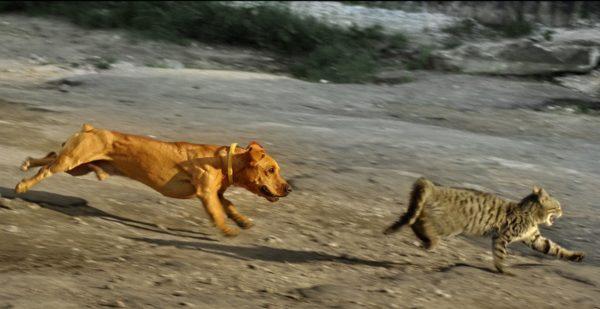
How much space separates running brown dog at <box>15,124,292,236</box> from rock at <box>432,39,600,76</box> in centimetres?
805

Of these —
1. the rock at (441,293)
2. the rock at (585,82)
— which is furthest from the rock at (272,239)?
the rock at (585,82)

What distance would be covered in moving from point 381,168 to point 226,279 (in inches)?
122

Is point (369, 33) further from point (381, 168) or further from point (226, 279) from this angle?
point (226, 279)

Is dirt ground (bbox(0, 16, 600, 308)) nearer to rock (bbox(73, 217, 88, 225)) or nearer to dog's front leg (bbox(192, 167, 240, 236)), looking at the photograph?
rock (bbox(73, 217, 88, 225))

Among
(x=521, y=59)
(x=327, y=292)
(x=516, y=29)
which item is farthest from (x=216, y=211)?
(x=516, y=29)

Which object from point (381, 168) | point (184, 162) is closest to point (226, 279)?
point (184, 162)

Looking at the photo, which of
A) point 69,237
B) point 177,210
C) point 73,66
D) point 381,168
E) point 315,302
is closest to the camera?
point 315,302

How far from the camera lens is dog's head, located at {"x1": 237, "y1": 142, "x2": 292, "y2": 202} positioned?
6.22 metres

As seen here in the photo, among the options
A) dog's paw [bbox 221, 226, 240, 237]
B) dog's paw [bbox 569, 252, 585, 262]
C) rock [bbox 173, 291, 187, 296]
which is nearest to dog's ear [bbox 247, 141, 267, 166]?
dog's paw [bbox 221, 226, 240, 237]

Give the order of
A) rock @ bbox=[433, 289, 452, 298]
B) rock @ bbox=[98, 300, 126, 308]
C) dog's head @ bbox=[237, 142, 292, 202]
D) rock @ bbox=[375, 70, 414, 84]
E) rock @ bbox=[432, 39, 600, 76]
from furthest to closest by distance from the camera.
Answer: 1. rock @ bbox=[432, 39, 600, 76]
2. rock @ bbox=[375, 70, 414, 84]
3. dog's head @ bbox=[237, 142, 292, 202]
4. rock @ bbox=[433, 289, 452, 298]
5. rock @ bbox=[98, 300, 126, 308]

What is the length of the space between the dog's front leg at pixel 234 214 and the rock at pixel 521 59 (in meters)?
7.88

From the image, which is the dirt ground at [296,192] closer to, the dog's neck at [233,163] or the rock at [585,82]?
the rock at [585,82]

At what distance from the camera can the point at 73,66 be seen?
522 inches

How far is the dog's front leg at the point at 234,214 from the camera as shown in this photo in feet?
21.2
